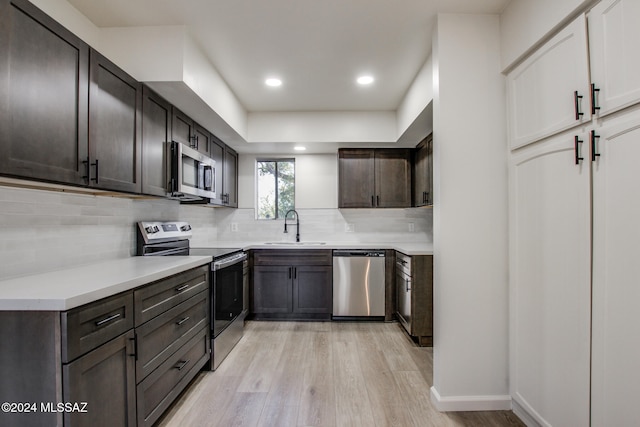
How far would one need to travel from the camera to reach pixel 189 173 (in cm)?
264

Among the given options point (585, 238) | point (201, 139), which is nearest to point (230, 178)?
point (201, 139)

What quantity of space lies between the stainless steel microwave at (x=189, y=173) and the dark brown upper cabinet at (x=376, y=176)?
1646 mm

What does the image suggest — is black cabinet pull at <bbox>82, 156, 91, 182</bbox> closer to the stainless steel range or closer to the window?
the stainless steel range

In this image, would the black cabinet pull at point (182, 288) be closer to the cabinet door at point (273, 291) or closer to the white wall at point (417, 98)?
the cabinet door at point (273, 291)

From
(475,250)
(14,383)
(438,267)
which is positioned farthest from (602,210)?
(14,383)

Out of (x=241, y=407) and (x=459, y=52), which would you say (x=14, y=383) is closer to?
(x=241, y=407)

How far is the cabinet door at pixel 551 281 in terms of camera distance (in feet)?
4.60

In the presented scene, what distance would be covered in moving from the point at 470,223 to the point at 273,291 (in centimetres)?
243

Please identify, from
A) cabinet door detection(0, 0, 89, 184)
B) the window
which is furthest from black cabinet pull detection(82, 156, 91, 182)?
the window

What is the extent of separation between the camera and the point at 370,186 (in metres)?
3.96

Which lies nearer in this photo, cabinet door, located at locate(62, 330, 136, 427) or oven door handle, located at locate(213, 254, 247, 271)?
cabinet door, located at locate(62, 330, 136, 427)

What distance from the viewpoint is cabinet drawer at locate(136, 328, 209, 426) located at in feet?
5.32

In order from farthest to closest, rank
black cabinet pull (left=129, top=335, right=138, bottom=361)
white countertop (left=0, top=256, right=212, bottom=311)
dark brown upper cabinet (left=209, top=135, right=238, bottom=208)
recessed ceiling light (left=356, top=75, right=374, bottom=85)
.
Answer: dark brown upper cabinet (left=209, top=135, right=238, bottom=208), recessed ceiling light (left=356, top=75, right=374, bottom=85), black cabinet pull (left=129, top=335, right=138, bottom=361), white countertop (left=0, top=256, right=212, bottom=311)

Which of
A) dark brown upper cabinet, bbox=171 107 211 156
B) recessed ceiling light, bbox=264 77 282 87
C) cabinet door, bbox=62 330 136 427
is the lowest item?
cabinet door, bbox=62 330 136 427
